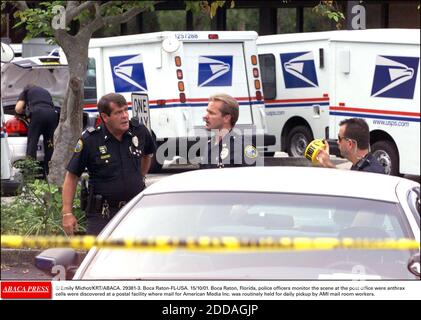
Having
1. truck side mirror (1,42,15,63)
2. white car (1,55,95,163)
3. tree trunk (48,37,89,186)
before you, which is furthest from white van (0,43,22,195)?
white car (1,55,95,163)

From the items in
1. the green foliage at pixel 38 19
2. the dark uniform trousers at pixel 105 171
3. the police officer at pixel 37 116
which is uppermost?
the green foliage at pixel 38 19

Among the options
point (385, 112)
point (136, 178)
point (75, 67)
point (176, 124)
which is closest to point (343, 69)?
point (385, 112)

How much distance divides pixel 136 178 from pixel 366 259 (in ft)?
10.8

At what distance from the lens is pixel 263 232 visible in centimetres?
484

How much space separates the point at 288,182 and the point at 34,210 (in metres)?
7.01

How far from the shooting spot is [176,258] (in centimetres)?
484

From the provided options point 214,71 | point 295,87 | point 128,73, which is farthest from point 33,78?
point 295,87

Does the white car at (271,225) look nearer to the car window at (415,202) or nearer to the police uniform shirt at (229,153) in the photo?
the car window at (415,202)

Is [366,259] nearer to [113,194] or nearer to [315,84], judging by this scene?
[113,194]

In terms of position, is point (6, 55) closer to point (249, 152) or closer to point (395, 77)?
point (395, 77)

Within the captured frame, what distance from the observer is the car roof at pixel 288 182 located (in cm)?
484

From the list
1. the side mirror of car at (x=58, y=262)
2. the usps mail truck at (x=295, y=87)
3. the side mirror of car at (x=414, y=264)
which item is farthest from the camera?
the usps mail truck at (x=295, y=87)

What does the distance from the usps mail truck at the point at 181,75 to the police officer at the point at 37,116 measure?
10.4ft

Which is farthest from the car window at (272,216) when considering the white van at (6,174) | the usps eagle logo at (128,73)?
the usps eagle logo at (128,73)
